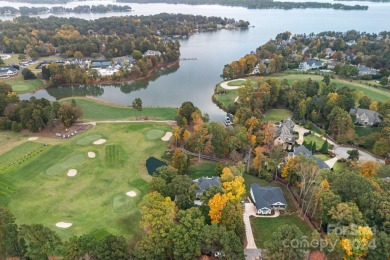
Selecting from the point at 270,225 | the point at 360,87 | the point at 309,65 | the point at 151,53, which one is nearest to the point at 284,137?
the point at 270,225

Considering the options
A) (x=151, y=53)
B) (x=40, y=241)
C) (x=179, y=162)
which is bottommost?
(x=179, y=162)

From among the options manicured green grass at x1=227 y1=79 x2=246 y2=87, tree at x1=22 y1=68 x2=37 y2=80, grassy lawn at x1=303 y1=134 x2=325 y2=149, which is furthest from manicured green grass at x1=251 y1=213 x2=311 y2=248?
tree at x1=22 y1=68 x2=37 y2=80

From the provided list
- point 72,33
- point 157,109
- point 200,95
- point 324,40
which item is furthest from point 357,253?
point 72,33

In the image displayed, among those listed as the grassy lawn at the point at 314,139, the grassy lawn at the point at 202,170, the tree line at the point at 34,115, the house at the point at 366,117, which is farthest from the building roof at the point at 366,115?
the tree line at the point at 34,115

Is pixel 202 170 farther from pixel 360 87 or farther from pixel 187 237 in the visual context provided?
pixel 360 87

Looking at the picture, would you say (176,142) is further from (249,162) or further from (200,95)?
(200,95)

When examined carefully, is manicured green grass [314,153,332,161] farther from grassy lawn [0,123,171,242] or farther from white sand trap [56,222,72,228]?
white sand trap [56,222,72,228]
